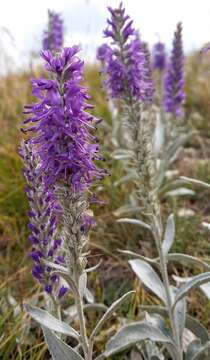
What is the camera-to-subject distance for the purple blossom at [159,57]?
662 centimetres

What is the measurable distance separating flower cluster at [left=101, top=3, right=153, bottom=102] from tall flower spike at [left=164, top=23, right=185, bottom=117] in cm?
150

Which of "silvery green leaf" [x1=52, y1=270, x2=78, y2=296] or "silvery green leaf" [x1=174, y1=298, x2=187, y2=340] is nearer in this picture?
"silvery green leaf" [x1=52, y1=270, x2=78, y2=296]

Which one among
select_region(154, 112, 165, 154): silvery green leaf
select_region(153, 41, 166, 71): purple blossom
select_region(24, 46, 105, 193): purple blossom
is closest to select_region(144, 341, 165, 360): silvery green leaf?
select_region(24, 46, 105, 193): purple blossom

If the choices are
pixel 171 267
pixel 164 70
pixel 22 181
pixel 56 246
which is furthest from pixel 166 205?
pixel 56 246

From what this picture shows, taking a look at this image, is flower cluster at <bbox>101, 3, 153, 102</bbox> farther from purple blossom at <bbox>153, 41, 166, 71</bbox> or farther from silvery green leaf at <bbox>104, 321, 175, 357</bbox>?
purple blossom at <bbox>153, 41, 166, 71</bbox>

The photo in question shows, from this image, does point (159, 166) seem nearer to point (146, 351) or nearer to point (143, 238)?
Answer: point (143, 238)

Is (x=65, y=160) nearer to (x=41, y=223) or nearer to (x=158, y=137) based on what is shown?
(x=41, y=223)

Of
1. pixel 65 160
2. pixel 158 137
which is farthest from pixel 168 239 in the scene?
pixel 158 137

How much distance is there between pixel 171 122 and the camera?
611 centimetres

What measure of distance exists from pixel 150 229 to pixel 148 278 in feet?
1.03

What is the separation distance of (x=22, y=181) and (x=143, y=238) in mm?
1546

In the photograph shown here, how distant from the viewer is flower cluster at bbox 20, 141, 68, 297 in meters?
2.71

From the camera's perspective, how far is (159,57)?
21.8 ft

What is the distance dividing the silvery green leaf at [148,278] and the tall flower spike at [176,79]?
2.48 meters
